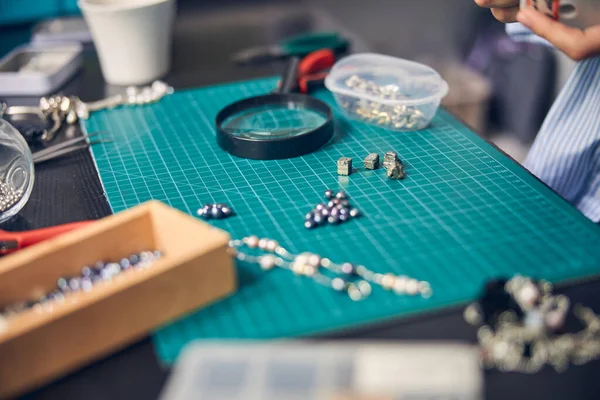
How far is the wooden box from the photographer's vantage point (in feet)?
2.13

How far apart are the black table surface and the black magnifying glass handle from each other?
0.12 meters

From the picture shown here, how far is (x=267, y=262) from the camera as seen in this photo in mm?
831

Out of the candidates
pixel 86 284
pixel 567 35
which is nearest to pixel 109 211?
pixel 86 284

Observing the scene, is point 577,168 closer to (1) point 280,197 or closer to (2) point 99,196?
(1) point 280,197

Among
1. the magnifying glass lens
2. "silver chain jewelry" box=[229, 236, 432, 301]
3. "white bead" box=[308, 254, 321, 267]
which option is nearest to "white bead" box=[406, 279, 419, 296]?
"silver chain jewelry" box=[229, 236, 432, 301]

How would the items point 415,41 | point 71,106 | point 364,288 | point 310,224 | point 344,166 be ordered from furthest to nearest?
point 415,41 → point 71,106 → point 344,166 → point 310,224 → point 364,288

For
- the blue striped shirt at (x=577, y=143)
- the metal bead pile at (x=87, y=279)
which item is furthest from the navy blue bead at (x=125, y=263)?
the blue striped shirt at (x=577, y=143)

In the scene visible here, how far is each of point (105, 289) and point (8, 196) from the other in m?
0.40

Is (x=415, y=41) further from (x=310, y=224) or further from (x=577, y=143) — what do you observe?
(x=310, y=224)

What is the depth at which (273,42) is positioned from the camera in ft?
5.54

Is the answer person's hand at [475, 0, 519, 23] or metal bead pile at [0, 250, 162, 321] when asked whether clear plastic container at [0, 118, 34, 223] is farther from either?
person's hand at [475, 0, 519, 23]

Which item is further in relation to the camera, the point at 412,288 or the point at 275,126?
the point at 275,126

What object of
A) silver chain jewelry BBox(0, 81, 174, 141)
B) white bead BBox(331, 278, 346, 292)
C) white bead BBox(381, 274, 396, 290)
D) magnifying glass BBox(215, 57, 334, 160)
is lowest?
silver chain jewelry BBox(0, 81, 174, 141)

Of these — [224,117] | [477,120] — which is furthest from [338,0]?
[224,117]
